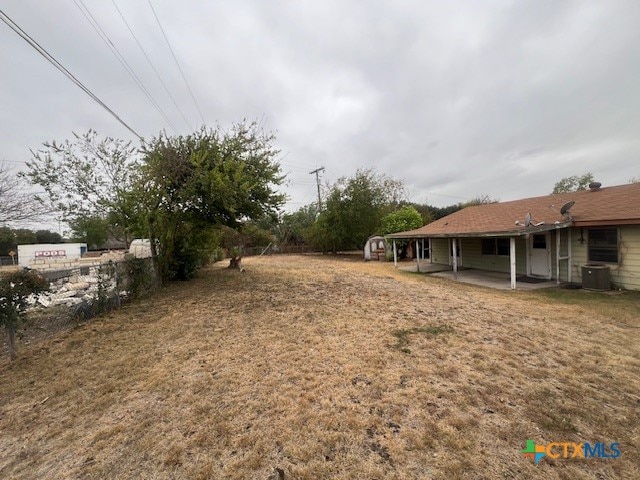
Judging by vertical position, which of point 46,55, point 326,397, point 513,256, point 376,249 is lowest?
point 326,397

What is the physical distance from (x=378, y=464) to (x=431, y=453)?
427 mm

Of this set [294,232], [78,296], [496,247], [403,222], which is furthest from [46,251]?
[496,247]

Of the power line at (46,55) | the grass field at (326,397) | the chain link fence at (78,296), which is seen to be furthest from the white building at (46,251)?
the grass field at (326,397)

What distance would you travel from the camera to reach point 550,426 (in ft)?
7.79

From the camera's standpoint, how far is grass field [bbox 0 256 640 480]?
6.79 ft

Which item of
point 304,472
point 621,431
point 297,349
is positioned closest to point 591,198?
point 621,431

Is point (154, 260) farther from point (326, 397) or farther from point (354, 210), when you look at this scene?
point (354, 210)

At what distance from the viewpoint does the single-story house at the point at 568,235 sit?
7.72 m

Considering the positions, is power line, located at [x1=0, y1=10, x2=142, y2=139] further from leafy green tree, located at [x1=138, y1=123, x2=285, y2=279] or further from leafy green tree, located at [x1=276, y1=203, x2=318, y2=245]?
leafy green tree, located at [x1=276, y1=203, x2=318, y2=245]

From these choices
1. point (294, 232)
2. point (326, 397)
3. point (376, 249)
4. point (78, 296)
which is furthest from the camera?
point (294, 232)

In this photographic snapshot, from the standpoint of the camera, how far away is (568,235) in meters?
9.09

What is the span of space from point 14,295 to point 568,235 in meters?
13.5

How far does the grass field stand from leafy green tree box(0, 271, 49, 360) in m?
0.56

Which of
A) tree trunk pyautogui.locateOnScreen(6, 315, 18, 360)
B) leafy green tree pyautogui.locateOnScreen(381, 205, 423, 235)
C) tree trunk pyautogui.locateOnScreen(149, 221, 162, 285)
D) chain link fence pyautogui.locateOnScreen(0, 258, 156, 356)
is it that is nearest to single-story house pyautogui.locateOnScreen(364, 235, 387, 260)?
leafy green tree pyautogui.locateOnScreen(381, 205, 423, 235)
